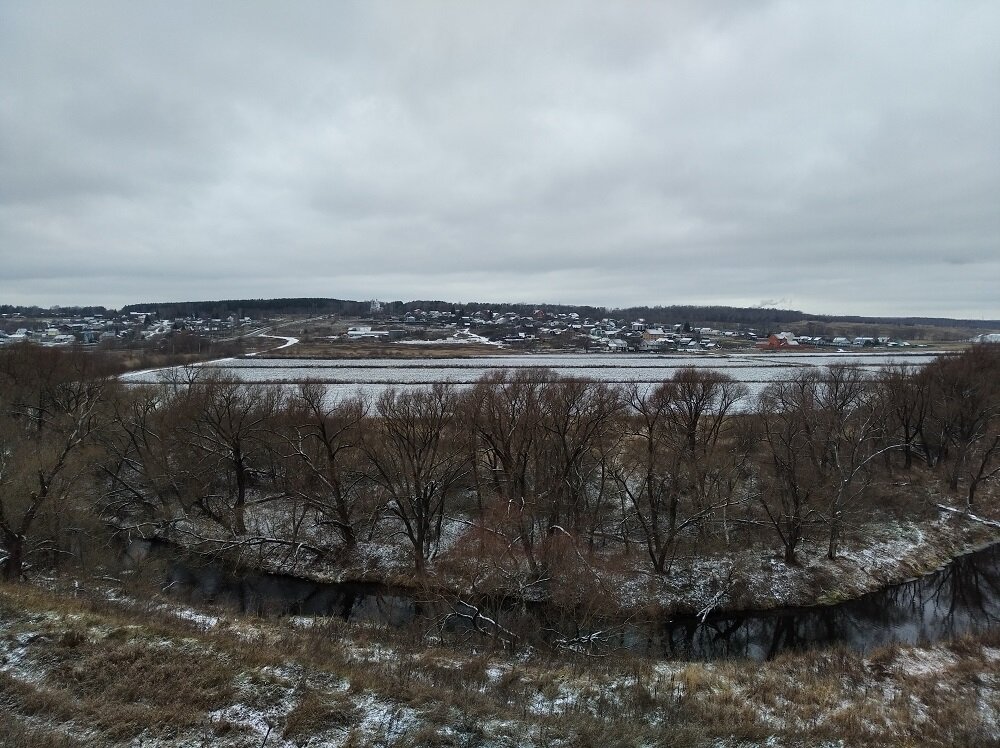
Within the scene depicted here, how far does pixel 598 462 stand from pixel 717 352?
88.3m

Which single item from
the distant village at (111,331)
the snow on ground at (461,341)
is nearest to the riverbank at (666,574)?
the snow on ground at (461,341)

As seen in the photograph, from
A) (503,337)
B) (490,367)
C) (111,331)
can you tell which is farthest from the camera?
(111,331)

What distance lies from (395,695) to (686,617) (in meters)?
16.7

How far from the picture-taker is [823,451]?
2961cm

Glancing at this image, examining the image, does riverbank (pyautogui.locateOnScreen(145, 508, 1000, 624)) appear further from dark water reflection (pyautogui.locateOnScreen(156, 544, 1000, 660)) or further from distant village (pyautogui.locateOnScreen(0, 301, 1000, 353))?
distant village (pyautogui.locateOnScreen(0, 301, 1000, 353))

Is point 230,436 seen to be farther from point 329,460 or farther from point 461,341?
point 461,341

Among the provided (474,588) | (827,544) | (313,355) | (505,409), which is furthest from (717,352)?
(474,588)

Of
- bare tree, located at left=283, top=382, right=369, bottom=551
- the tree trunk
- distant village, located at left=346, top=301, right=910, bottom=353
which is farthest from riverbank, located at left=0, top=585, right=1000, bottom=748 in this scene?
distant village, located at left=346, top=301, right=910, bottom=353

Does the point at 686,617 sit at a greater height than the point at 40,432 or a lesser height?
lesser

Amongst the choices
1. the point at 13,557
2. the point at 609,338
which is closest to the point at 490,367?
the point at 13,557

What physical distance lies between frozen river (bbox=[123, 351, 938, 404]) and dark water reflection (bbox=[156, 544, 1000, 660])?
93.2 feet

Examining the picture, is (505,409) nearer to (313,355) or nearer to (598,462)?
(598,462)

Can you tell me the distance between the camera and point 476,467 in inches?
1136

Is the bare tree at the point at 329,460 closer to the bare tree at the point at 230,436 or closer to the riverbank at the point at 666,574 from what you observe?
the bare tree at the point at 230,436
